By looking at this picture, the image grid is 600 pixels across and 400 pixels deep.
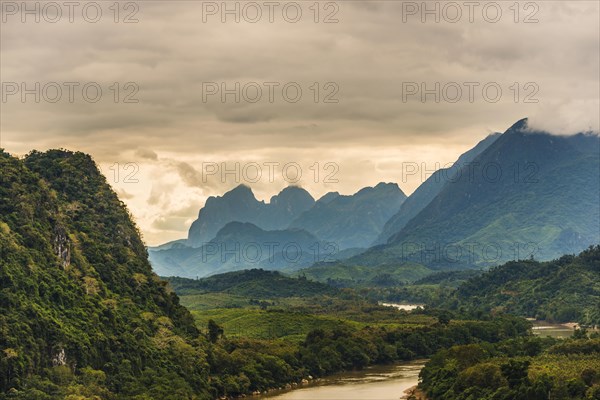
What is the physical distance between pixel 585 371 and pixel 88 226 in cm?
8517

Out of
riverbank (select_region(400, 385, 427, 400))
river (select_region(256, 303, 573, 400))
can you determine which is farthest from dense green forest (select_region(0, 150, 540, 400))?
riverbank (select_region(400, 385, 427, 400))

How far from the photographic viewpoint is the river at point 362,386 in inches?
4887

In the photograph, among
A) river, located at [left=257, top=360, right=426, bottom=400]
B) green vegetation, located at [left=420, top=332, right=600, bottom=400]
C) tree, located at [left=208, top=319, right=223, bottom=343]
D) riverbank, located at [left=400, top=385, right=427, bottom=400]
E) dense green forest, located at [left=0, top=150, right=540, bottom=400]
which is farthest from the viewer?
tree, located at [left=208, top=319, right=223, bottom=343]

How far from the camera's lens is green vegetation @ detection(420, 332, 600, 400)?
95.9m

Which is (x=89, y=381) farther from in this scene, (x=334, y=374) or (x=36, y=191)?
(x=334, y=374)

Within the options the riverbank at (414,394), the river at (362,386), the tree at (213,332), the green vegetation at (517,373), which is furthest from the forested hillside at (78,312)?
the green vegetation at (517,373)

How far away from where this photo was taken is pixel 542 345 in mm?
151750

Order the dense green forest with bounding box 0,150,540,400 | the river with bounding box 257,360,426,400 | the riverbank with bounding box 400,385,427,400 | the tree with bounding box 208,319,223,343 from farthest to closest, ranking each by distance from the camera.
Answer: the tree with bounding box 208,319,223,343, the river with bounding box 257,360,426,400, the riverbank with bounding box 400,385,427,400, the dense green forest with bounding box 0,150,540,400

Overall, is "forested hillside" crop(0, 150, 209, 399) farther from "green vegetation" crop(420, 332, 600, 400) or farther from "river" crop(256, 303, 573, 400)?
"green vegetation" crop(420, 332, 600, 400)

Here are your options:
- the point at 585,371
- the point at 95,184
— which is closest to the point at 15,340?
the point at 585,371

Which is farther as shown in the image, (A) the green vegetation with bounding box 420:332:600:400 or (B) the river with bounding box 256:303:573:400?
(B) the river with bounding box 256:303:573:400

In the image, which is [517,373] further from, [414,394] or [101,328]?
[101,328]

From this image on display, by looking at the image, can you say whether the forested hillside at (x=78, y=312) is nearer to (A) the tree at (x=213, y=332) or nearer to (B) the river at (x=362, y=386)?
(A) the tree at (x=213, y=332)

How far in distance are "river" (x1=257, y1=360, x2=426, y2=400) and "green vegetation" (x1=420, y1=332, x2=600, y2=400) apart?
228 inches
